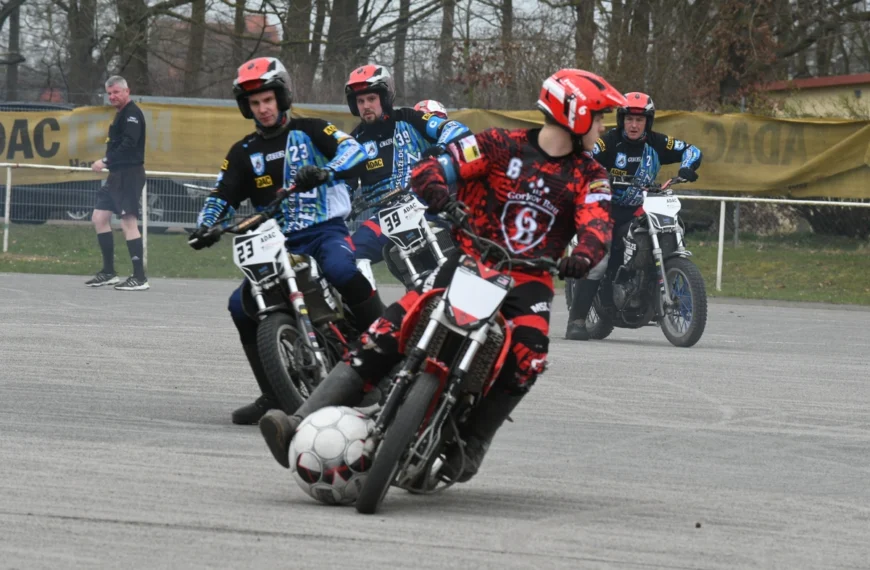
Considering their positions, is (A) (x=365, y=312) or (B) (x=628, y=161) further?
(B) (x=628, y=161)

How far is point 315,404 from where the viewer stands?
6191 mm

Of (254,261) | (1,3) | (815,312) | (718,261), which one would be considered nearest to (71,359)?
(254,261)

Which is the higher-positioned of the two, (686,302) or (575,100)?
(575,100)

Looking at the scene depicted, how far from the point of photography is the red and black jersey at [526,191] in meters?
6.22

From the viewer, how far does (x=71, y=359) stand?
1057cm

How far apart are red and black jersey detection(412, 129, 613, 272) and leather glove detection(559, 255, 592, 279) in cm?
43

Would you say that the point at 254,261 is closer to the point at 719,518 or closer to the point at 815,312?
the point at 719,518

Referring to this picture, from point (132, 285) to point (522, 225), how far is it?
11532mm

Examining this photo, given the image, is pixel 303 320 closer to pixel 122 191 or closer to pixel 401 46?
pixel 122 191

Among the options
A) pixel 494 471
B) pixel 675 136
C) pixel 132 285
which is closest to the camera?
pixel 494 471

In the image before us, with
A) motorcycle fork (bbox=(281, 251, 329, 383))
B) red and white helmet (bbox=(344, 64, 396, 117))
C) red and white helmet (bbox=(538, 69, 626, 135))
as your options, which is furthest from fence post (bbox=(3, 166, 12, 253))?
red and white helmet (bbox=(538, 69, 626, 135))

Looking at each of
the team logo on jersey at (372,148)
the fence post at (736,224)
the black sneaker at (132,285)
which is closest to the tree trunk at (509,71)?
the fence post at (736,224)

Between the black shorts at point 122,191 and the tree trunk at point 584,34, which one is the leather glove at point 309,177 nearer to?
the black shorts at point 122,191

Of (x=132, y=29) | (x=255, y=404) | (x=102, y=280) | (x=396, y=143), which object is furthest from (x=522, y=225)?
(x=132, y=29)
